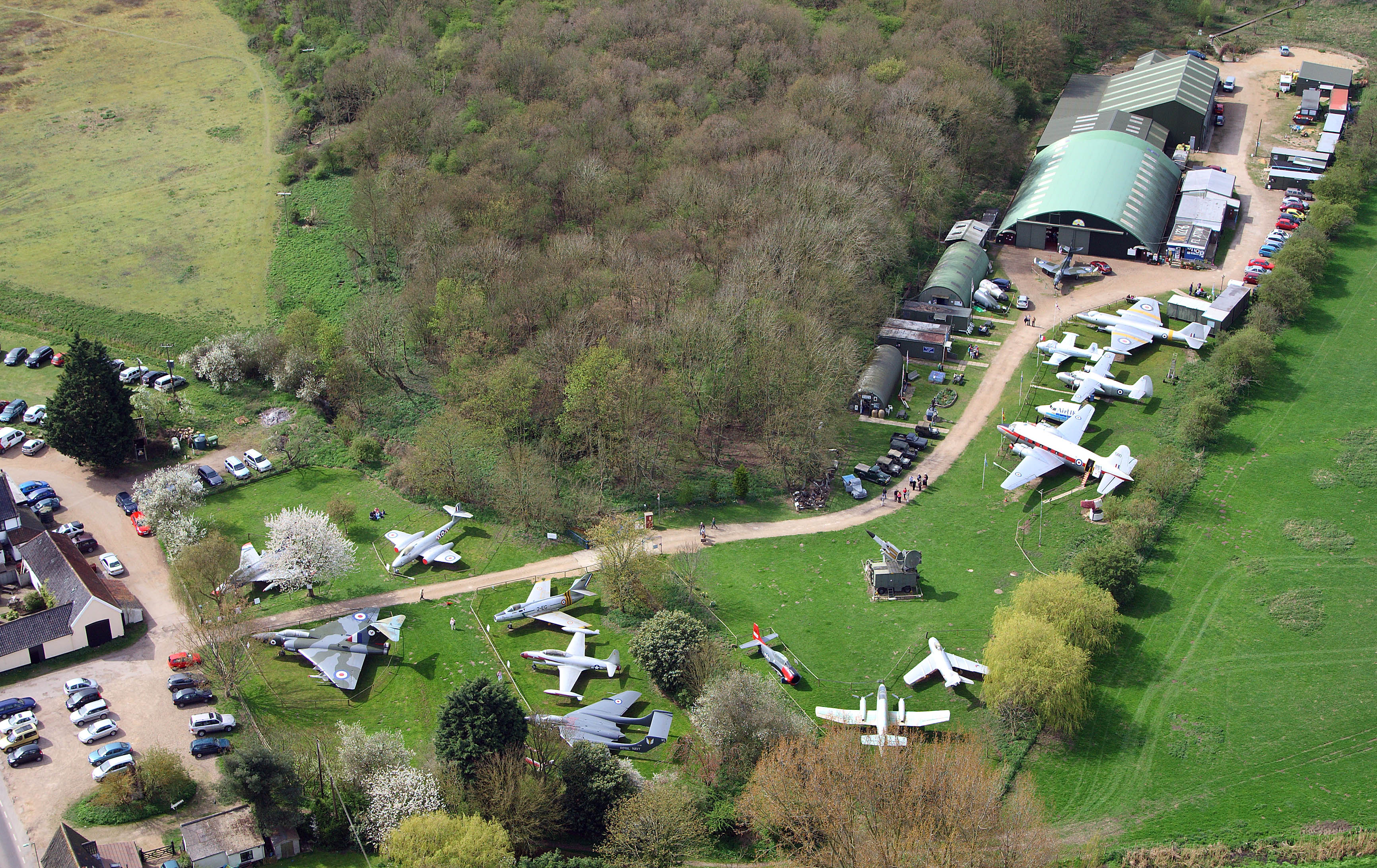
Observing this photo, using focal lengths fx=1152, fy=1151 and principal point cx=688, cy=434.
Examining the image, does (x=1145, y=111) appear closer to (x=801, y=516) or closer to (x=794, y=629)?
(x=801, y=516)

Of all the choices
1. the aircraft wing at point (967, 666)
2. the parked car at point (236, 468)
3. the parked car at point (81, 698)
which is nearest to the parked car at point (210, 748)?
the parked car at point (81, 698)

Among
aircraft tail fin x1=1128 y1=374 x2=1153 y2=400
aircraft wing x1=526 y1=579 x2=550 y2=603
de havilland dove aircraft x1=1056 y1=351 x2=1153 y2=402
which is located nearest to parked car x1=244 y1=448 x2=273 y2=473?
aircraft wing x1=526 y1=579 x2=550 y2=603

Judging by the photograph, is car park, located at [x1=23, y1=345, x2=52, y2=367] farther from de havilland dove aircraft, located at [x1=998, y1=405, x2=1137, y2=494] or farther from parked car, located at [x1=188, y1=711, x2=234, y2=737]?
de havilland dove aircraft, located at [x1=998, y1=405, x2=1137, y2=494]

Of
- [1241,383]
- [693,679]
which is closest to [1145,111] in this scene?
[1241,383]

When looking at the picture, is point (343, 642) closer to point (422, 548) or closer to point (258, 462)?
point (422, 548)

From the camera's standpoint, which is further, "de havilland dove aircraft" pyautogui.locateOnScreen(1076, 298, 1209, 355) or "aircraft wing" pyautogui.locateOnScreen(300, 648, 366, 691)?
"de havilland dove aircraft" pyautogui.locateOnScreen(1076, 298, 1209, 355)

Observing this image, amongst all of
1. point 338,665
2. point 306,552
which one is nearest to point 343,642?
point 338,665
